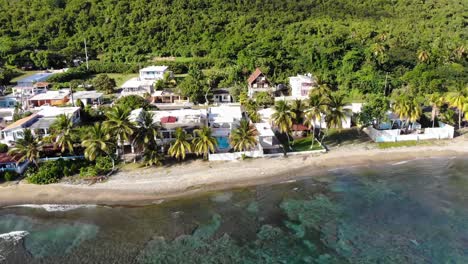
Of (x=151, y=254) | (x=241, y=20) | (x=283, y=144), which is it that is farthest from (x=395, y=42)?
(x=151, y=254)

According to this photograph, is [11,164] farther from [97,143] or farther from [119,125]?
[119,125]

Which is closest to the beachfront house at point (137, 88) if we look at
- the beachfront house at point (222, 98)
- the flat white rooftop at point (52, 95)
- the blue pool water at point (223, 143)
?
the flat white rooftop at point (52, 95)

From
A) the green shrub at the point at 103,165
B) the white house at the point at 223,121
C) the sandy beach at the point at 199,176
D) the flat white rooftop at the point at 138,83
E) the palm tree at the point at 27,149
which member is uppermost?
the flat white rooftop at the point at 138,83

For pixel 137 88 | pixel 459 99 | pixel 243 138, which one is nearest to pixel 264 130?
pixel 243 138

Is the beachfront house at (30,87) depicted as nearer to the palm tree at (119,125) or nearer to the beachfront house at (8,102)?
the beachfront house at (8,102)

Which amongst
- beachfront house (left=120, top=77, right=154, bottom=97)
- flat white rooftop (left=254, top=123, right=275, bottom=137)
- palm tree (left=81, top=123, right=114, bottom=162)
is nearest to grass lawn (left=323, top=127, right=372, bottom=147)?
flat white rooftop (left=254, top=123, right=275, bottom=137)

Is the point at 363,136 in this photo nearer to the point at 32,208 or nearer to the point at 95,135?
the point at 95,135
